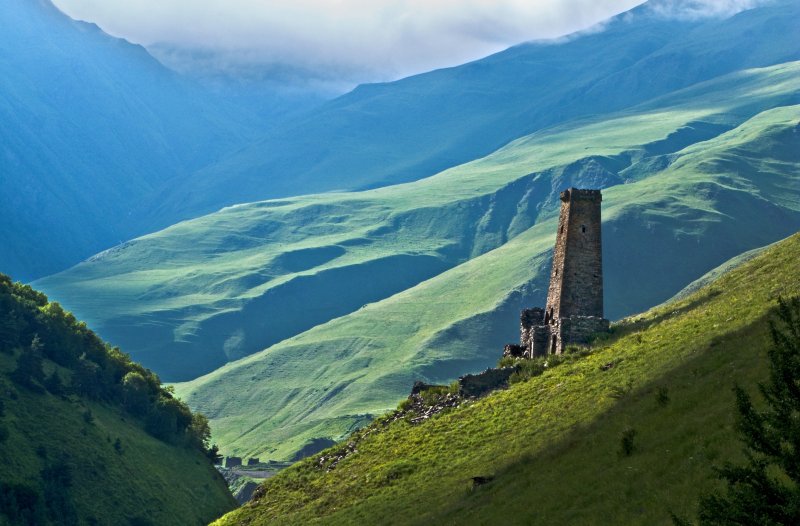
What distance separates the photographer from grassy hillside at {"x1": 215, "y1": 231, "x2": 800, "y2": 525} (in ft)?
104

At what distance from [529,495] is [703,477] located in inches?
320

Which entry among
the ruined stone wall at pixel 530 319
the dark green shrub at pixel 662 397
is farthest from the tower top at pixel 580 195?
the dark green shrub at pixel 662 397

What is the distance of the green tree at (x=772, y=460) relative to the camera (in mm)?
20094

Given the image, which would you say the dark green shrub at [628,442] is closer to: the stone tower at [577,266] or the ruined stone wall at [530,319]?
the stone tower at [577,266]

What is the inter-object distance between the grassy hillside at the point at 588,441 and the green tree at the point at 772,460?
20.5ft

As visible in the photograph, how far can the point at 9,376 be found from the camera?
9362cm

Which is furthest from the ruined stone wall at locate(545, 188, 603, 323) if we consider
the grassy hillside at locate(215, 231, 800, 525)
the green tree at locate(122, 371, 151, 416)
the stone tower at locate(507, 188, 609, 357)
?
the green tree at locate(122, 371, 151, 416)

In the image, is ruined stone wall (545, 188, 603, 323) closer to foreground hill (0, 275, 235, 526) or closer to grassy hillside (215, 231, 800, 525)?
grassy hillside (215, 231, 800, 525)

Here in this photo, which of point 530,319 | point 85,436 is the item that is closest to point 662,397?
point 530,319

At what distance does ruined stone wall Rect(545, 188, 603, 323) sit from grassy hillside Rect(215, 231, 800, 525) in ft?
12.5

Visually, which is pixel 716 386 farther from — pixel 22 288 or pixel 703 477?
pixel 22 288

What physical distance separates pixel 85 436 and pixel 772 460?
78162 millimetres

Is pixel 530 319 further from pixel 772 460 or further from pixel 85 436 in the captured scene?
pixel 772 460

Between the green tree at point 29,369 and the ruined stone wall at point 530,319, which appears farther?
the green tree at point 29,369
